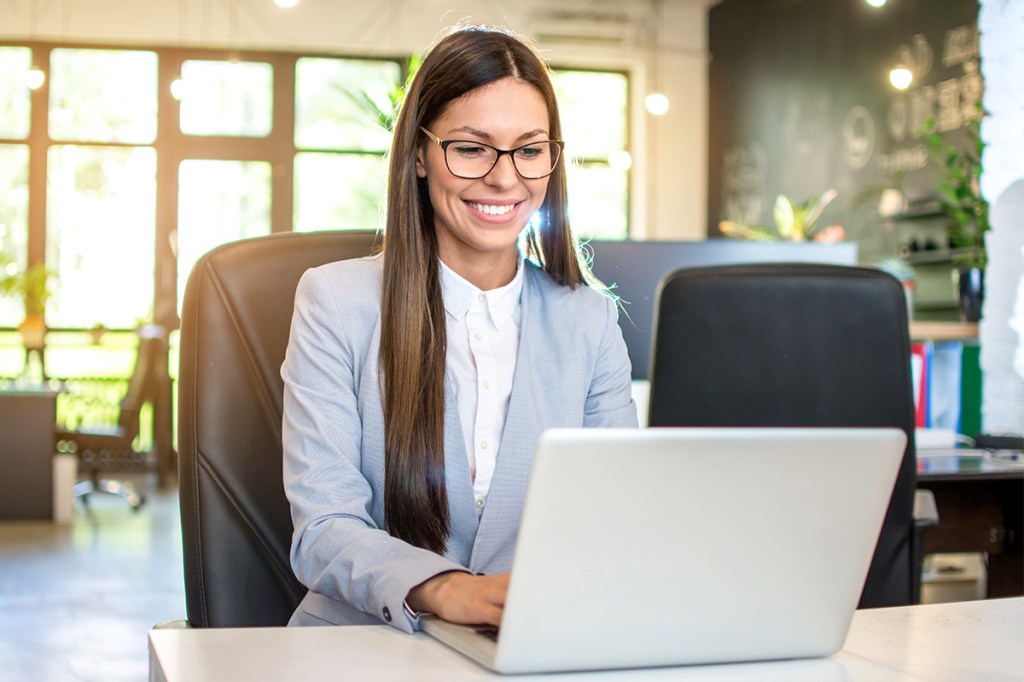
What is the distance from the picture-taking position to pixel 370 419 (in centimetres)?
135

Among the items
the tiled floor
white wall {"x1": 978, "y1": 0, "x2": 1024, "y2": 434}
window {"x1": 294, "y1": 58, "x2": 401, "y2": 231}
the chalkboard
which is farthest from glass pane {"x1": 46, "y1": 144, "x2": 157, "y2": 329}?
white wall {"x1": 978, "y1": 0, "x2": 1024, "y2": 434}

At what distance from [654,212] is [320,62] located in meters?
2.73

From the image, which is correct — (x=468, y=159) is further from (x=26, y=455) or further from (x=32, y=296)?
(x=32, y=296)

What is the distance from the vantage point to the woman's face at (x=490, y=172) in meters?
1.41

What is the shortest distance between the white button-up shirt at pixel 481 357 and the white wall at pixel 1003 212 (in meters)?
2.52

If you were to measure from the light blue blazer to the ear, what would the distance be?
12cm

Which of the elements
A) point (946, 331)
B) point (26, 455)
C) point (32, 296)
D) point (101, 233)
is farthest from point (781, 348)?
point (101, 233)

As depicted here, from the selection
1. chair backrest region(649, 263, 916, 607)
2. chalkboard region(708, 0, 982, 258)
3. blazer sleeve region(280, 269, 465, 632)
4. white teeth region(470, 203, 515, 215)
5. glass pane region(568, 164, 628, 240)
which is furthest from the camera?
glass pane region(568, 164, 628, 240)

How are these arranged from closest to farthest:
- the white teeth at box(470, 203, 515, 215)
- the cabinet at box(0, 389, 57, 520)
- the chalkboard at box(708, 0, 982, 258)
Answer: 1. the white teeth at box(470, 203, 515, 215)
2. the cabinet at box(0, 389, 57, 520)
3. the chalkboard at box(708, 0, 982, 258)

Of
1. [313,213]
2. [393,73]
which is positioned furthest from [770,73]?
[313,213]

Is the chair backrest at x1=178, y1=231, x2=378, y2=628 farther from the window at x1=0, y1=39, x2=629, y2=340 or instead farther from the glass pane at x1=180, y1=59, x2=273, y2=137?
the glass pane at x1=180, y1=59, x2=273, y2=137

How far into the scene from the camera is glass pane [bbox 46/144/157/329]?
8.62 meters

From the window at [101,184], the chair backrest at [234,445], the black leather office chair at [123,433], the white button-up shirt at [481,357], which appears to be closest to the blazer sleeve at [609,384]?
the white button-up shirt at [481,357]

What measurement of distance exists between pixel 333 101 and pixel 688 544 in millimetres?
8292
